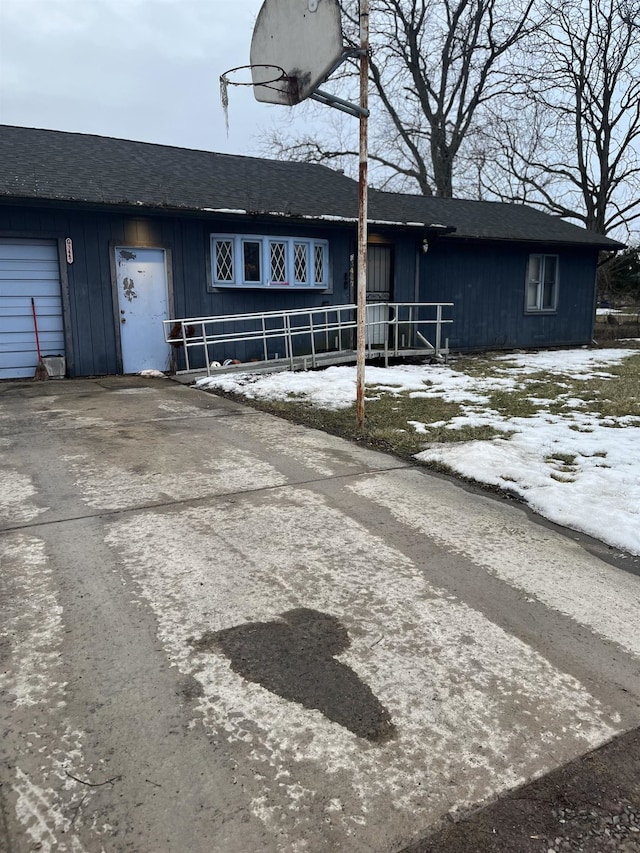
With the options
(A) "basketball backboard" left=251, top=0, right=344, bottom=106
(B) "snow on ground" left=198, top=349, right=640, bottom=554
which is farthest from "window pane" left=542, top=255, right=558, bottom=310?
(A) "basketball backboard" left=251, top=0, right=344, bottom=106

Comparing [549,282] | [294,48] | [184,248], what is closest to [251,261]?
[184,248]

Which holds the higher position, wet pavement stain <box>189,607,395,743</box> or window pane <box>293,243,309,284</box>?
window pane <box>293,243,309,284</box>

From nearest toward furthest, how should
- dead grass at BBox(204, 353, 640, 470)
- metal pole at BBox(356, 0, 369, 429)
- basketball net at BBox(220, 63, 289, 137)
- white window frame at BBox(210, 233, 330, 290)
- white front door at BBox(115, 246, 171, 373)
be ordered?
metal pole at BBox(356, 0, 369, 429) → dead grass at BBox(204, 353, 640, 470) → basketball net at BBox(220, 63, 289, 137) → white front door at BBox(115, 246, 171, 373) → white window frame at BBox(210, 233, 330, 290)

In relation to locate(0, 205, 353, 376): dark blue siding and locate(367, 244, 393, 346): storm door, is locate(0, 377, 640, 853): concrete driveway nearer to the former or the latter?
locate(0, 205, 353, 376): dark blue siding

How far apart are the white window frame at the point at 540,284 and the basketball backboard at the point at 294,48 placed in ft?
36.8

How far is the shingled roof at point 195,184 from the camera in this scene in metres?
9.49

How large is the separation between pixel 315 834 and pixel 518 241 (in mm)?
14939

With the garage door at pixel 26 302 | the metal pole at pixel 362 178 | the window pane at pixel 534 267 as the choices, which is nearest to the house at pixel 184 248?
the garage door at pixel 26 302

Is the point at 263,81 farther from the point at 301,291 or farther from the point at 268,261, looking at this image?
the point at 301,291

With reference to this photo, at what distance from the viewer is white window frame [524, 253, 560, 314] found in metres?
15.6

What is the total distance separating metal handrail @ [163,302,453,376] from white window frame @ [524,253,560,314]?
161 inches

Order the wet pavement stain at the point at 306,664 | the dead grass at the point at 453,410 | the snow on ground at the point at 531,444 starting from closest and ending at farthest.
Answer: the wet pavement stain at the point at 306,664, the snow on ground at the point at 531,444, the dead grass at the point at 453,410

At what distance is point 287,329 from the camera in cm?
1062

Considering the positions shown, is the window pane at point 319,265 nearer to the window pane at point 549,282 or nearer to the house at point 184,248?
the house at point 184,248
